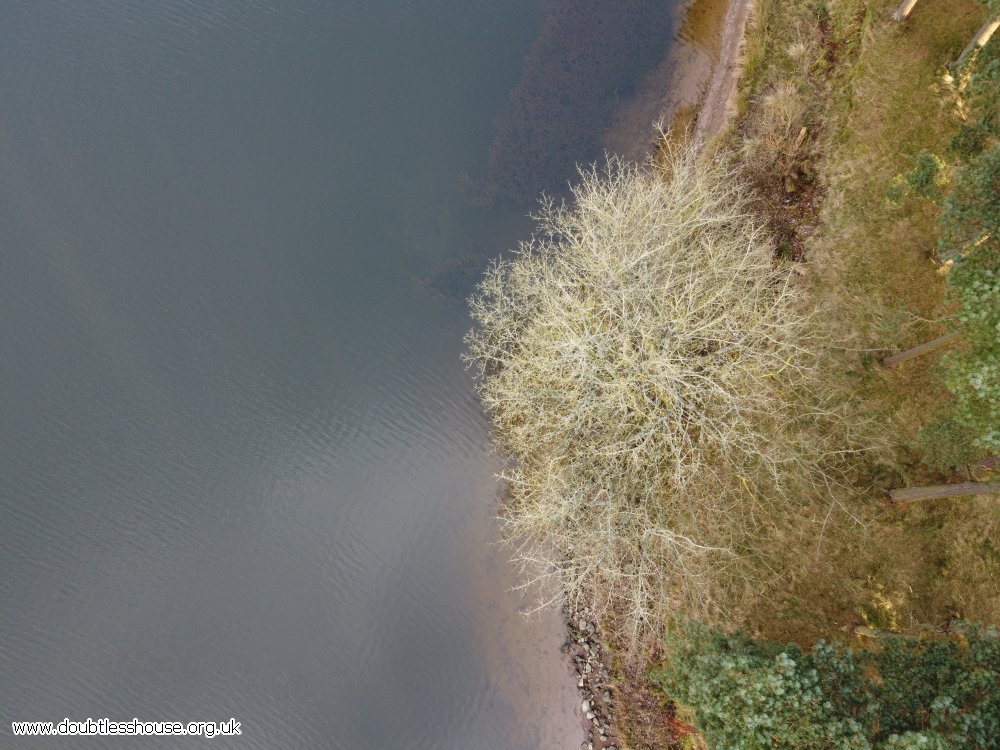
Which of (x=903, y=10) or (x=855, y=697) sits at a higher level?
(x=903, y=10)

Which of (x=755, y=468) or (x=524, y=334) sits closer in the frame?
(x=755, y=468)

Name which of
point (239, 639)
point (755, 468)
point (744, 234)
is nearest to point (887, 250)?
point (744, 234)

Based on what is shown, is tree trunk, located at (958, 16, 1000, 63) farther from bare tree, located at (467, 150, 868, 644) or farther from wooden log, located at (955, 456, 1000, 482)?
wooden log, located at (955, 456, 1000, 482)

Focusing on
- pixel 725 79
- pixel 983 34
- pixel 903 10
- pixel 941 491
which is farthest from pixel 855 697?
pixel 725 79

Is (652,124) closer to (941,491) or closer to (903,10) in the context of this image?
(903,10)

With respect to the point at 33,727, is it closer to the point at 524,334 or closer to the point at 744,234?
the point at 524,334
